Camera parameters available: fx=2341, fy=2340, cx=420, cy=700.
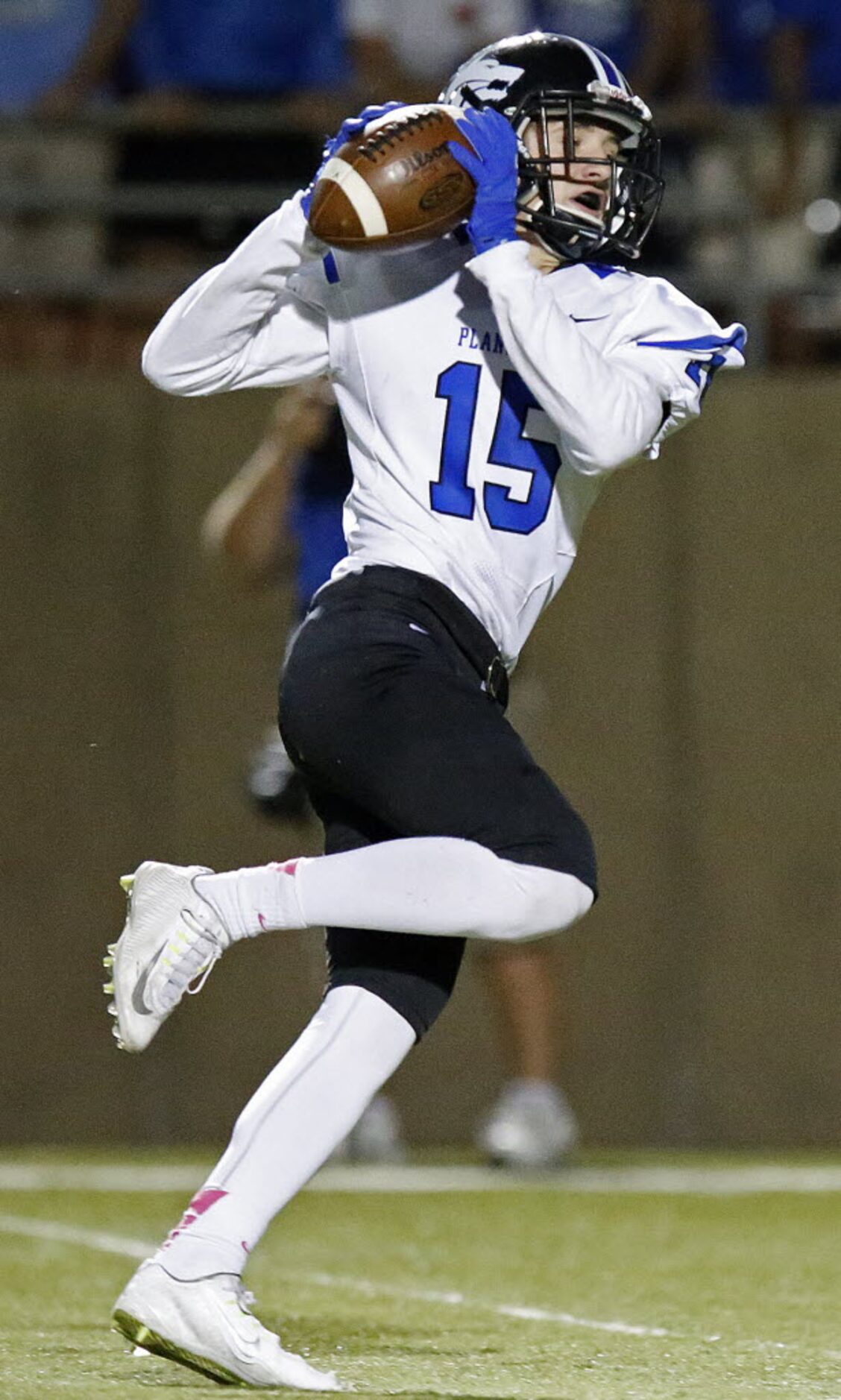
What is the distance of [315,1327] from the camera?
385cm

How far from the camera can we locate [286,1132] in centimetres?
324

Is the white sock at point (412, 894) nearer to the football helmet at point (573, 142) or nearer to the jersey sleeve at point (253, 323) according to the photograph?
the jersey sleeve at point (253, 323)

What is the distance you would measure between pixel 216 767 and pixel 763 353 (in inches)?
83.1

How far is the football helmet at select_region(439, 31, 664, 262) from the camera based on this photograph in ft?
11.8

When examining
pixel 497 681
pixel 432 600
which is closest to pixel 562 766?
pixel 497 681

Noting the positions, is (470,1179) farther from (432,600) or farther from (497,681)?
(432,600)

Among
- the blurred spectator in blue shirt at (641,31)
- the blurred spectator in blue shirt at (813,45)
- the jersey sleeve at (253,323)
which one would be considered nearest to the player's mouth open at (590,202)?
the jersey sleeve at (253,323)

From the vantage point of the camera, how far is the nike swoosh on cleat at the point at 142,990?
3.27 m

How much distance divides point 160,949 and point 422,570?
0.68 m

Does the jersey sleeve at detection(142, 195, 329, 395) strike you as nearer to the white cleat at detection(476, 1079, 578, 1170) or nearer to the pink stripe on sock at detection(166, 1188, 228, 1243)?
the pink stripe on sock at detection(166, 1188, 228, 1243)

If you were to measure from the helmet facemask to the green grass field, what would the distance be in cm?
170

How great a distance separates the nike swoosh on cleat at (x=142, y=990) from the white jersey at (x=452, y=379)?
68 centimetres

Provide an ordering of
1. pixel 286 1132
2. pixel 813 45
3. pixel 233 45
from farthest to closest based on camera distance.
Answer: pixel 813 45 < pixel 233 45 < pixel 286 1132

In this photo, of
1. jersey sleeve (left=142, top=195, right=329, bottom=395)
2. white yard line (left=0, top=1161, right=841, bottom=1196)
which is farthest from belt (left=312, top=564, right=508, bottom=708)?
white yard line (left=0, top=1161, right=841, bottom=1196)
